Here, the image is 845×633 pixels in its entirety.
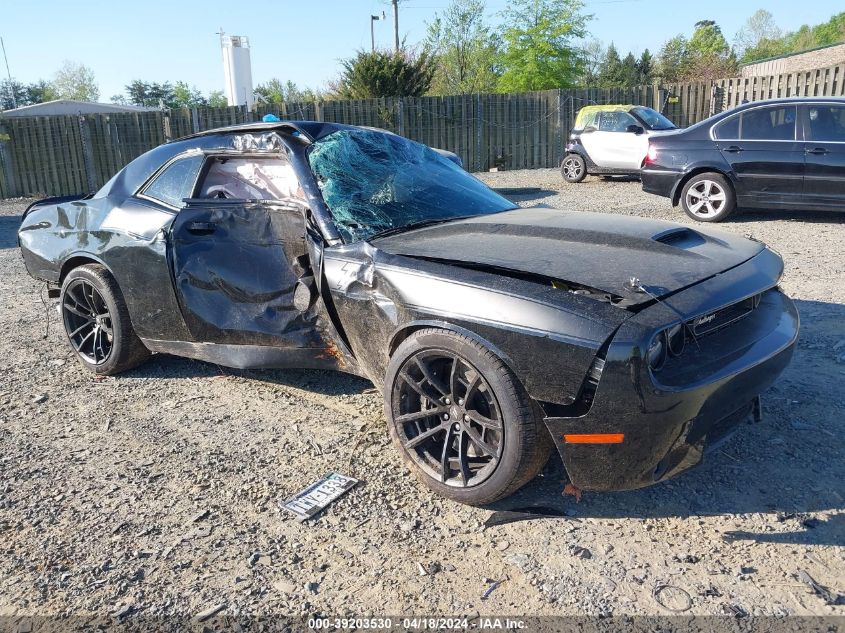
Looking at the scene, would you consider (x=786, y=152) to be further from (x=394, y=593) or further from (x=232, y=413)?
(x=394, y=593)

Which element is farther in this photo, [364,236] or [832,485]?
[364,236]

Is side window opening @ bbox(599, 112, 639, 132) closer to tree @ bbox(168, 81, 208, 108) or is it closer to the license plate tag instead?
the license plate tag

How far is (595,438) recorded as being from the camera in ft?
8.55

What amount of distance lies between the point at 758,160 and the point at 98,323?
8253mm

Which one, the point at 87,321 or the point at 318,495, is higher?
the point at 87,321

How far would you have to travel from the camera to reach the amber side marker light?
258cm

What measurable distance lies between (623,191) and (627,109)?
6.51 ft

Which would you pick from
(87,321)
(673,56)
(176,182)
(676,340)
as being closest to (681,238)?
(676,340)

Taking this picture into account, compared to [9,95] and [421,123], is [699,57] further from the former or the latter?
[9,95]

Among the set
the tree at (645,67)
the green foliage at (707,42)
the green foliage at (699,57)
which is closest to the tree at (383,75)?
the green foliage at (699,57)

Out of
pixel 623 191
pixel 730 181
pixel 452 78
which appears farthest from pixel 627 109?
pixel 452 78

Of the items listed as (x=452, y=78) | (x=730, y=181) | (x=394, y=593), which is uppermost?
(x=452, y=78)

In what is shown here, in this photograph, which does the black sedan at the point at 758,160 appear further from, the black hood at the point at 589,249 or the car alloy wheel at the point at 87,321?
the car alloy wheel at the point at 87,321

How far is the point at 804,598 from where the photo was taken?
2.37 m
